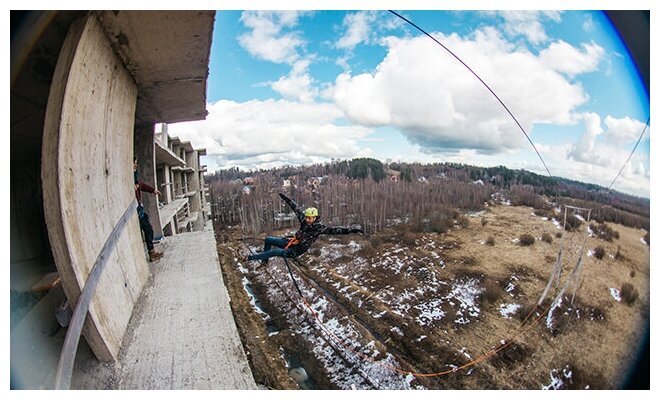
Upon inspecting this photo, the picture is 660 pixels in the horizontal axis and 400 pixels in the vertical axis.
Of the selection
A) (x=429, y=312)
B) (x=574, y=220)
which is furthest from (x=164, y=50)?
(x=429, y=312)

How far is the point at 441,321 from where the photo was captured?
13750 millimetres

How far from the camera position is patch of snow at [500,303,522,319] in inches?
595

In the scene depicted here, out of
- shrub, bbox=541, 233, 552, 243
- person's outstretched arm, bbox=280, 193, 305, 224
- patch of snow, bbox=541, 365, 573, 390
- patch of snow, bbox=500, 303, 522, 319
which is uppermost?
person's outstretched arm, bbox=280, 193, 305, 224

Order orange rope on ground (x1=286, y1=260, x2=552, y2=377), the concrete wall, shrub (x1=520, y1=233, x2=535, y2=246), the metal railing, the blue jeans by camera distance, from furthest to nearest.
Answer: shrub (x1=520, y1=233, x2=535, y2=246), orange rope on ground (x1=286, y1=260, x2=552, y2=377), the blue jeans, the concrete wall, the metal railing

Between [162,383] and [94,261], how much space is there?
4.60 feet

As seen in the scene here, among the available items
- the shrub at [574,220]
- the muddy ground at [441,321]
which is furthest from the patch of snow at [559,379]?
the shrub at [574,220]

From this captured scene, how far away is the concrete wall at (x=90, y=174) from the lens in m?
2.40

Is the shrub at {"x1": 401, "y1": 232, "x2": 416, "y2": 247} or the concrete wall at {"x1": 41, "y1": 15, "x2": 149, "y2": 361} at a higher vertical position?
the concrete wall at {"x1": 41, "y1": 15, "x2": 149, "y2": 361}

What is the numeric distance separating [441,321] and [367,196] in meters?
39.2

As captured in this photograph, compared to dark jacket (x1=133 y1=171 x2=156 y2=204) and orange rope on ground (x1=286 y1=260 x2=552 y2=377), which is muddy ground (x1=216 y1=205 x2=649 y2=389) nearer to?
orange rope on ground (x1=286 y1=260 x2=552 y2=377)

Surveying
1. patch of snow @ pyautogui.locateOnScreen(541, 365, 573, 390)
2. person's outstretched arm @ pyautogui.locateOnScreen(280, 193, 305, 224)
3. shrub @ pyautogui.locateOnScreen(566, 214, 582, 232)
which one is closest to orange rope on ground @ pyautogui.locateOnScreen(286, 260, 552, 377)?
patch of snow @ pyautogui.locateOnScreen(541, 365, 573, 390)

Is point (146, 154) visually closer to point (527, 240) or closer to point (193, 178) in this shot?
point (193, 178)

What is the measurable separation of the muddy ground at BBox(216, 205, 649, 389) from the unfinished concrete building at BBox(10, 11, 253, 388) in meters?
2.28

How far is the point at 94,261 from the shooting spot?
290 centimetres
